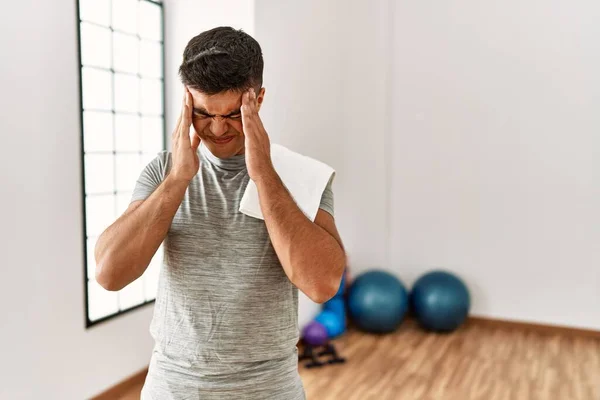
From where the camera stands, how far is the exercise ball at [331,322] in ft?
13.6

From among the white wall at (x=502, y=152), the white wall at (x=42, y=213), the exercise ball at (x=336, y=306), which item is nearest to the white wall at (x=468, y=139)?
the white wall at (x=502, y=152)

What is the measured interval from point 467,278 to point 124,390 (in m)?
2.61

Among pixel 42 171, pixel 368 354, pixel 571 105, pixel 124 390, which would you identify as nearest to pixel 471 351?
pixel 368 354

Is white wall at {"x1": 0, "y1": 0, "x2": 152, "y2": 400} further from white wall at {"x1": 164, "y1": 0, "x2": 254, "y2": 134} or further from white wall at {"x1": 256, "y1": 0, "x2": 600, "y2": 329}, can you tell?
white wall at {"x1": 256, "y1": 0, "x2": 600, "y2": 329}

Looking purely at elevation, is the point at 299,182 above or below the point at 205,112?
below

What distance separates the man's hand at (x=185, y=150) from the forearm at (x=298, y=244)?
0.13 meters

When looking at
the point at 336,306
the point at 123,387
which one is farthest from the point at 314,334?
the point at 123,387

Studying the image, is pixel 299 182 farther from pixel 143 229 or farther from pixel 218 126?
pixel 143 229

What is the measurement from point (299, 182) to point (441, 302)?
3.19m

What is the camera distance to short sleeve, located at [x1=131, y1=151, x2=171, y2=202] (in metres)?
1.20

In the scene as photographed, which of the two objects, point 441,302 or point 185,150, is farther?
point 441,302

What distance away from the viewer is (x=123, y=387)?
3.19m

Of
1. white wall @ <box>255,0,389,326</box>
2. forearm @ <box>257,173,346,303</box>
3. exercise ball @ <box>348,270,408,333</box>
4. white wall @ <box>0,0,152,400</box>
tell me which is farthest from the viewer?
exercise ball @ <box>348,270,408,333</box>

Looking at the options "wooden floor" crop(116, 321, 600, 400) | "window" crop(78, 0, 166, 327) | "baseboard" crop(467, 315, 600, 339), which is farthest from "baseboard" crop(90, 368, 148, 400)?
"baseboard" crop(467, 315, 600, 339)
